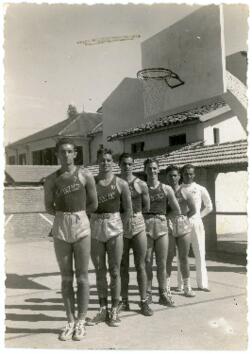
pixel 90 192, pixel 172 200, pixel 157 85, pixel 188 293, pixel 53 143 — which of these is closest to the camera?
pixel 90 192

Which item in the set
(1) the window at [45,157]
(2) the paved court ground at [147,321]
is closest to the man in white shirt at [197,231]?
(2) the paved court ground at [147,321]

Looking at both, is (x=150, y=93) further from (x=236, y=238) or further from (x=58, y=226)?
(x=58, y=226)

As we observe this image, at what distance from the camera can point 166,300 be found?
6.07m

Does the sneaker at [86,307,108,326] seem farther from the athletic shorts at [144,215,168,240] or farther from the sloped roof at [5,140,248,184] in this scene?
the sloped roof at [5,140,248,184]

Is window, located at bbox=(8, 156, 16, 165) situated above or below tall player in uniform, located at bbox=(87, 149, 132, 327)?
above

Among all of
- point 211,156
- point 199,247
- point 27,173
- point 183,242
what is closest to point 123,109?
point 27,173

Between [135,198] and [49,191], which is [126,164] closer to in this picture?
[135,198]

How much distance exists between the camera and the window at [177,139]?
18.1 metres

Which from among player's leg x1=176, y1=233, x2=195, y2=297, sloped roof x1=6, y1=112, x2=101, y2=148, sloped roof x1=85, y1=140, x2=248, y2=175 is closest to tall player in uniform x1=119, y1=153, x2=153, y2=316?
player's leg x1=176, y1=233, x2=195, y2=297

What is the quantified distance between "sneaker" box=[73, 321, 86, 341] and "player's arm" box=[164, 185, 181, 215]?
2230 millimetres

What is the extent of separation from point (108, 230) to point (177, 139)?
1366cm

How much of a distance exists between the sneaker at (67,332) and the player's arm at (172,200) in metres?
2.27

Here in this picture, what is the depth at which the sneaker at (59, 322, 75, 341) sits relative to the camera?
183 inches

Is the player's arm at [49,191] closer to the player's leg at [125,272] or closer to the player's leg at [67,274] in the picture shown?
the player's leg at [67,274]
